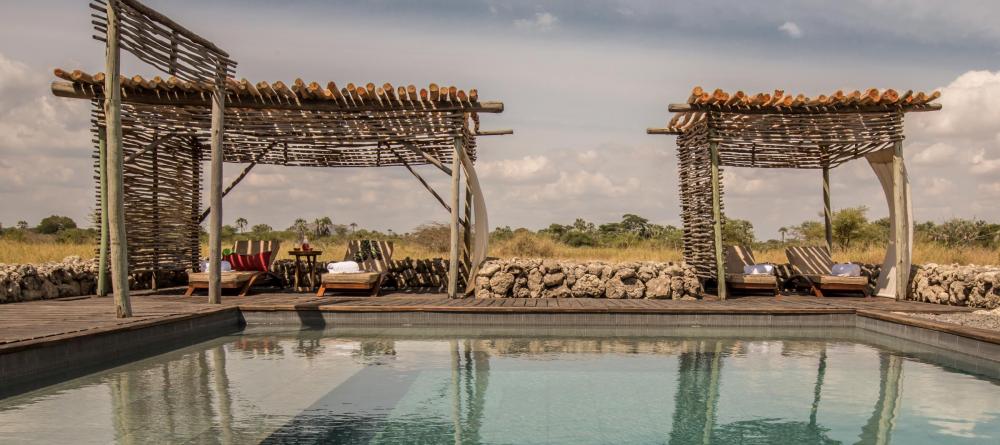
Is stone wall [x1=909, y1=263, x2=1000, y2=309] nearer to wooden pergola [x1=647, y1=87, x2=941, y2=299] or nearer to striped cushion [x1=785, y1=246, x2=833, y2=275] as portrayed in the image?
wooden pergola [x1=647, y1=87, x2=941, y2=299]

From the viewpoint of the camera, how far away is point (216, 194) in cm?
→ 846

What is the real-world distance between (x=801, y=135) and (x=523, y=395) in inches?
282

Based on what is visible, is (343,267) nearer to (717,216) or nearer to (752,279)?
(717,216)

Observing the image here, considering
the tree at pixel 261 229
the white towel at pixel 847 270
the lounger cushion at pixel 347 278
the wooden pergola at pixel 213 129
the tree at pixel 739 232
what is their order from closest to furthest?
1. the wooden pergola at pixel 213 129
2. the lounger cushion at pixel 347 278
3. the white towel at pixel 847 270
4. the tree at pixel 739 232
5. the tree at pixel 261 229

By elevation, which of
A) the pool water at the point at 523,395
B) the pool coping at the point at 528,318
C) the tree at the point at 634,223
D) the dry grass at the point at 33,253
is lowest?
the pool water at the point at 523,395

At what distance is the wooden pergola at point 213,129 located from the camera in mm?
8352

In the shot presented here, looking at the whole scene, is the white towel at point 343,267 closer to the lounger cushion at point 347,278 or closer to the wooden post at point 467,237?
the lounger cushion at point 347,278

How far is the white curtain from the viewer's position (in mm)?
9680

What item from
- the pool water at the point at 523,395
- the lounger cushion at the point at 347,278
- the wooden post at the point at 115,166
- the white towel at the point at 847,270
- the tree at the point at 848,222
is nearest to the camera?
the pool water at the point at 523,395

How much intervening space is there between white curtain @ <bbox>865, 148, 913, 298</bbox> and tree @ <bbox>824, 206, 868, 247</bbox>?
12.3 meters

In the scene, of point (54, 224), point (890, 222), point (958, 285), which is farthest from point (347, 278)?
point (54, 224)

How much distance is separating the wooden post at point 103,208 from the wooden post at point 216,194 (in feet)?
6.76

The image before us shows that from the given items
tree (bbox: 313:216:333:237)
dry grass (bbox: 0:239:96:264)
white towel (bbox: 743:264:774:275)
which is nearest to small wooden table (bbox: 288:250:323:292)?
dry grass (bbox: 0:239:96:264)

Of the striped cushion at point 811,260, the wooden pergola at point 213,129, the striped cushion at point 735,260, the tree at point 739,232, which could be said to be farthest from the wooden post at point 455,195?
the tree at point 739,232
